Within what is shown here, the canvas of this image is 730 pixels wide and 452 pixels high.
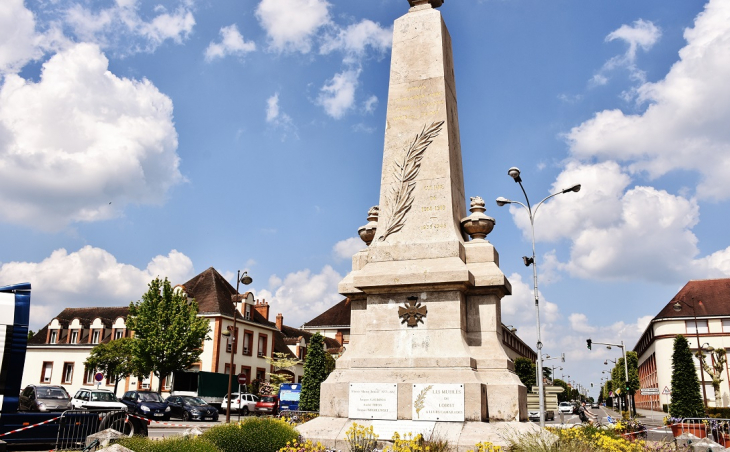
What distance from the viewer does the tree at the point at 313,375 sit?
3431 centimetres

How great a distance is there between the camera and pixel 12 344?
1223 cm

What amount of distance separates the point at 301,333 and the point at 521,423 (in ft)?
222

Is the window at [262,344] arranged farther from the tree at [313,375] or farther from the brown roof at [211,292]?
the tree at [313,375]

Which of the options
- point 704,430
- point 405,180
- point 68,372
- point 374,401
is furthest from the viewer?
point 68,372

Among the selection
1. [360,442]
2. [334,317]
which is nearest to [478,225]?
[360,442]

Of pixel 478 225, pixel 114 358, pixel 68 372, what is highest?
pixel 478 225

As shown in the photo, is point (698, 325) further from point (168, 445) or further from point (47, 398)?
point (168, 445)

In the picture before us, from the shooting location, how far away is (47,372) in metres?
57.3

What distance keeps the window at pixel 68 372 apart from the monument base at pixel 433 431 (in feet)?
175

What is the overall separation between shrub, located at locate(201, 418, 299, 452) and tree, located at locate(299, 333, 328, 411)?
80.2 feet

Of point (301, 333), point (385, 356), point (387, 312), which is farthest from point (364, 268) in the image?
point (301, 333)

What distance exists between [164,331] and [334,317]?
121ft

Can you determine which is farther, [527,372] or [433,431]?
[527,372]

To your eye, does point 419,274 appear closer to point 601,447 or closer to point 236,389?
point 601,447
